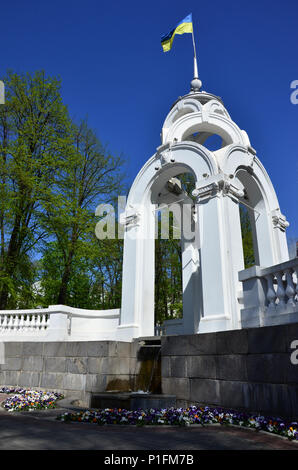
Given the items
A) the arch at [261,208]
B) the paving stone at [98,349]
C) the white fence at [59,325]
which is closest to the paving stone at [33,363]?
the white fence at [59,325]

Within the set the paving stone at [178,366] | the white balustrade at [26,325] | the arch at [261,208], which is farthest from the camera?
the white balustrade at [26,325]

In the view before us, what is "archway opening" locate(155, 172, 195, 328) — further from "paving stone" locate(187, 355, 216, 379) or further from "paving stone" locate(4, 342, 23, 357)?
"paving stone" locate(187, 355, 216, 379)

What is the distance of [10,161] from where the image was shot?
608 inches

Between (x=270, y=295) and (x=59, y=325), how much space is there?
6.96 meters

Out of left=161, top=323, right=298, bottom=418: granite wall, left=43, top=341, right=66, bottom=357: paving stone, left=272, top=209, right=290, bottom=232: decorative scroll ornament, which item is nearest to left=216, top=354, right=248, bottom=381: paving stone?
left=161, top=323, right=298, bottom=418: granite wall

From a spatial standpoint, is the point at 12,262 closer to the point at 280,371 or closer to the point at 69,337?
the point at 69,337

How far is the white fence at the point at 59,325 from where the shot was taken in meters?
11.1

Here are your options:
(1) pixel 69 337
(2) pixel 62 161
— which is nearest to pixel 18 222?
(2) pixel 62 161

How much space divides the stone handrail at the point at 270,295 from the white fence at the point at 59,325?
20.8 feet

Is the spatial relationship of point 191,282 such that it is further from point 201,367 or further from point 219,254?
point 201,367

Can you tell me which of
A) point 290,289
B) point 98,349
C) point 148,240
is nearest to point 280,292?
point 290,289

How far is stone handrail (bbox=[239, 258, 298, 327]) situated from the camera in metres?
6.12

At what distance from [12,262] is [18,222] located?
1.80 meters

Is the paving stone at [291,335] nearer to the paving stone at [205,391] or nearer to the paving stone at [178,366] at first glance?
the paving stone at [205,391]
